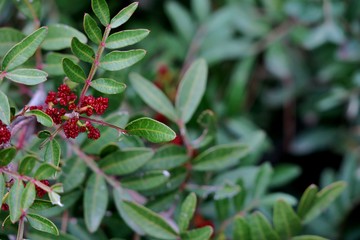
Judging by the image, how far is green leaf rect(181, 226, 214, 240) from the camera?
0.93 meters

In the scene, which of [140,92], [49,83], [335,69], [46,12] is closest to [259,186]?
[140,92]

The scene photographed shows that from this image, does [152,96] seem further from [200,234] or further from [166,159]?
[200,234]

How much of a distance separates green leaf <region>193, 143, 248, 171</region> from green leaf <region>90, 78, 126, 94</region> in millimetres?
344

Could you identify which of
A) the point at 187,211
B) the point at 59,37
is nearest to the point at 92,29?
the point at 59,37

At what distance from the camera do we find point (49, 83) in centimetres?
119

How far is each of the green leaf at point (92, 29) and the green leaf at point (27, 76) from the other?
9 centimetres

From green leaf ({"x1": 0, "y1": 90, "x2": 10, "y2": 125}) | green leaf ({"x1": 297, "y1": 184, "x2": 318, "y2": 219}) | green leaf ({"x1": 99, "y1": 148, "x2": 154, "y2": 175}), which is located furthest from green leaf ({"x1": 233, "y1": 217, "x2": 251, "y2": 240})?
green leaf ({"x1": 0, "y1": 90, "x2": 10, "y2": 125})

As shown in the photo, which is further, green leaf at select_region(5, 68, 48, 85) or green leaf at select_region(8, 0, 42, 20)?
green leaf at select_region(8, 0, 42, 20)

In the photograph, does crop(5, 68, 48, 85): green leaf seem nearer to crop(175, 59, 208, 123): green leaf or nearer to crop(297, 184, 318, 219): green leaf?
crop(175, 59, 208, 123): green leaf

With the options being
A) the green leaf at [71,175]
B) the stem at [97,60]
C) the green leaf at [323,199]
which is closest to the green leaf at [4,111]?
the stem at [97,60]

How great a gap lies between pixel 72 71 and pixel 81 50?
34 millimetres

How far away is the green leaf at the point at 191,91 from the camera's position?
3.73 ft

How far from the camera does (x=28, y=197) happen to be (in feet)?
2.56

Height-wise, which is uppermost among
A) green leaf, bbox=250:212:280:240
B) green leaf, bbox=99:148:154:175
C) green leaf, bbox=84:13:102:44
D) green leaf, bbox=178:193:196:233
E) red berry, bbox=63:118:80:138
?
green leaf, bbox=84:13:102:44
